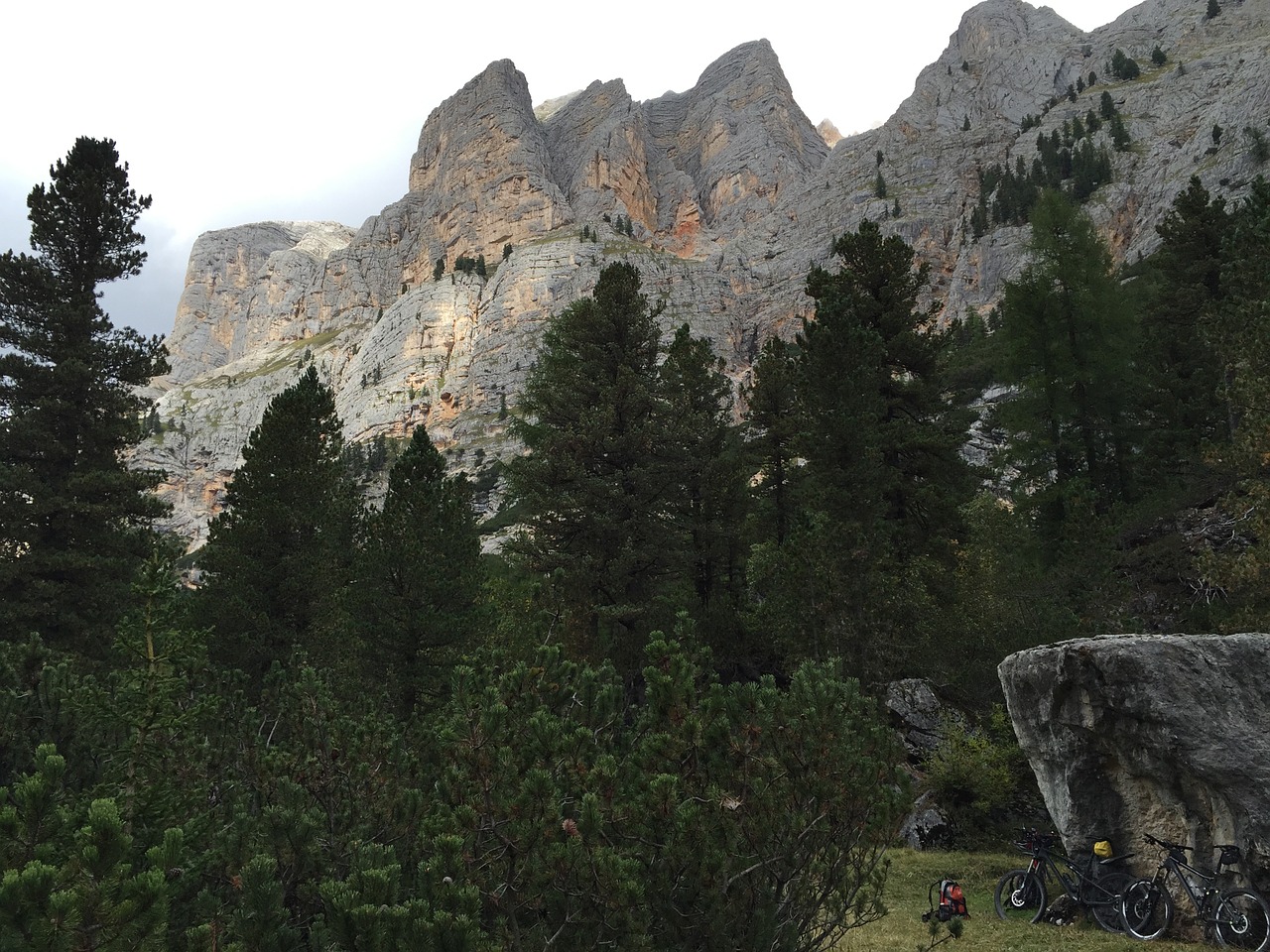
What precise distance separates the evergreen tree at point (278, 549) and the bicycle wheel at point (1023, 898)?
47.1 feet

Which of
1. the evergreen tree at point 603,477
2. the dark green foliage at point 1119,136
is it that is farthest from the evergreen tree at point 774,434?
the dark green foliage at point 1119,136

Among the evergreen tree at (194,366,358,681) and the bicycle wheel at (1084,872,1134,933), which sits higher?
the evergreen tree at (194,366,358,681)

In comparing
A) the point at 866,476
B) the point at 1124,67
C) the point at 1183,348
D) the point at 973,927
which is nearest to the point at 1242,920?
the point at 973,927

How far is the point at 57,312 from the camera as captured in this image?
1911cm

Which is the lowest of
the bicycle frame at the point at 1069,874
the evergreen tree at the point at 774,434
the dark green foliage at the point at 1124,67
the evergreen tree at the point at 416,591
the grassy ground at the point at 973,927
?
the grassy ground at the point at 973,927

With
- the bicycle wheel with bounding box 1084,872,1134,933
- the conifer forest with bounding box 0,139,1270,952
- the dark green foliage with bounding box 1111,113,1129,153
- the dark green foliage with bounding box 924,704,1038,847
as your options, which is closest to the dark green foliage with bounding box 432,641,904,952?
the conifer forest with bounding box 0,139,1270,952

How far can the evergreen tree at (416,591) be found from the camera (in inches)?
606

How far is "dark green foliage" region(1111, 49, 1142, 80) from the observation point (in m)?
113

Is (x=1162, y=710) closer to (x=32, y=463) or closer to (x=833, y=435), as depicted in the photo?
(x=833, y=435)

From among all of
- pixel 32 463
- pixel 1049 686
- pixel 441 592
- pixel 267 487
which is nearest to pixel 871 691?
pixel 1049 686

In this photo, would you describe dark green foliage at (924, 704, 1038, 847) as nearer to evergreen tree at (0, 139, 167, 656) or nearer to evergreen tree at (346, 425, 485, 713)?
evergreen tree at (346, 425, 485, 713)

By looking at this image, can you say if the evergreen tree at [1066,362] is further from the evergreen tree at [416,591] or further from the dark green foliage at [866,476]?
the evergreen tree at [416,591]

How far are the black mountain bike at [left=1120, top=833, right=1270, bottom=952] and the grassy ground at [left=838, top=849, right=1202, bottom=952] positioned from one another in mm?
Result: 217

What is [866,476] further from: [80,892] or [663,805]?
[80,892]
